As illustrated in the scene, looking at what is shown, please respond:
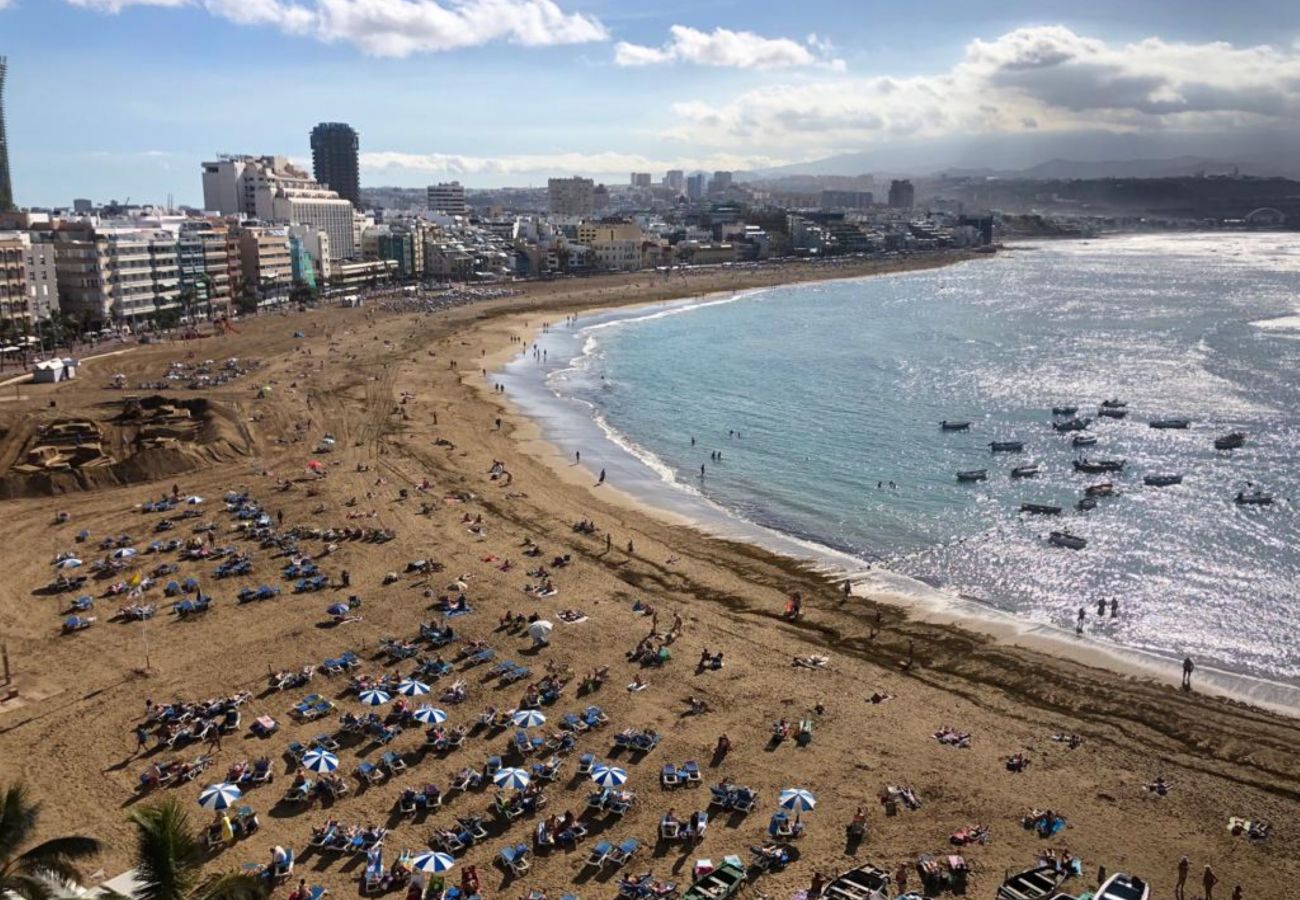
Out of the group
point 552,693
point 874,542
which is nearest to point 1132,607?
point 874,542

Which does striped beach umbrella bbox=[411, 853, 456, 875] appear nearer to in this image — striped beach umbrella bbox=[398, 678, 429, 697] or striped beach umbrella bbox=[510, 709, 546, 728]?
striped beach umbrella bbox=[510, 709, 546, 728]

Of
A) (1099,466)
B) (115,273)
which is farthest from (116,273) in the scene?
(1099,466)

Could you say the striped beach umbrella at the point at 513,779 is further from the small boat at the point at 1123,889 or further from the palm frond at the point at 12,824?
the small boat at the point at 1123,889

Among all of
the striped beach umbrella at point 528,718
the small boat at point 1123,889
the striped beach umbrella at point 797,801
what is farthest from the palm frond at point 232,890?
the small boat at point 1123,889

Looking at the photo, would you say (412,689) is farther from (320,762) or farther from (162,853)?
(162,853)

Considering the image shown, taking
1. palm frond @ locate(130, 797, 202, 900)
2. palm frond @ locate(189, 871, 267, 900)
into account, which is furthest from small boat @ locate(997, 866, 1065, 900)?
palm frond @ locate(130, 797, 202, 900)

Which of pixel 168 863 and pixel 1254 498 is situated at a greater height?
pixel 168 863
